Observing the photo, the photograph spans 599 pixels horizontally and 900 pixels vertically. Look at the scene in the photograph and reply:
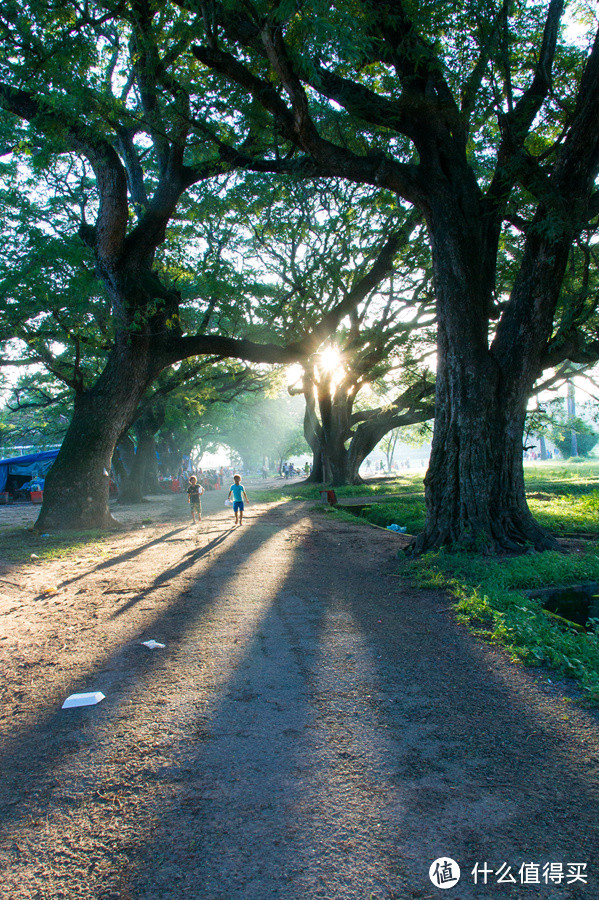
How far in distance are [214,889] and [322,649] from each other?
234 centimetres

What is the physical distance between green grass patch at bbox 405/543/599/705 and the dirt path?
226mm

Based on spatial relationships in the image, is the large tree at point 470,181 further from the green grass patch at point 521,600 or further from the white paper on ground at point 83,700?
the white paper on ground at point 83,700

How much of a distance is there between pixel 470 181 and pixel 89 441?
32.9ft

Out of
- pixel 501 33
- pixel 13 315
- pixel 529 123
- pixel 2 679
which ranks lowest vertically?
pixel 2 679

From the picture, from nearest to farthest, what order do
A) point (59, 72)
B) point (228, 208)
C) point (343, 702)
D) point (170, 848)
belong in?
point (170, 848)
point (343, 702)
point (59, 72)
point (228, 208)

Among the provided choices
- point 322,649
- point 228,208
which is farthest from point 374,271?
point 322,649

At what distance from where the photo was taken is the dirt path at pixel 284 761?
187cm

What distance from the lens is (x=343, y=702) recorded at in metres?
3.14

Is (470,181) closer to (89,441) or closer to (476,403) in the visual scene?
(476,403)

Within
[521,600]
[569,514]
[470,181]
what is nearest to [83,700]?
[521,600]

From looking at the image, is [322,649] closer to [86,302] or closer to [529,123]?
[529,123]

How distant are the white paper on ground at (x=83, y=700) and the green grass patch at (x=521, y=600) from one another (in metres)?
3.00

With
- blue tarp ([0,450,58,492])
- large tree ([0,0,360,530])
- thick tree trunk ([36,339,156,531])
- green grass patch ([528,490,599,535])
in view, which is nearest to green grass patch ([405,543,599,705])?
green grass patch ([528,490,599,535])

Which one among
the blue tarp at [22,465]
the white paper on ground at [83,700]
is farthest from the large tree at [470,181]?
the blue tarp at [22,465]
